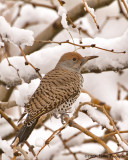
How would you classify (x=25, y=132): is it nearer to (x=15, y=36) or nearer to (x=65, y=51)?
(x=15, y=36)

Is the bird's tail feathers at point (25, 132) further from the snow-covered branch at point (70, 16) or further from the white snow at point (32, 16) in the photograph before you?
the white snow at point (32, 16)

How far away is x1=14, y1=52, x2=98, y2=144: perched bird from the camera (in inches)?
143

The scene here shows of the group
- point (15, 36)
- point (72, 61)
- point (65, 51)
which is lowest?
point (72, 61)

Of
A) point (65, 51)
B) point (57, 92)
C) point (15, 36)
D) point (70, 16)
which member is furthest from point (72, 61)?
point (15, 36)

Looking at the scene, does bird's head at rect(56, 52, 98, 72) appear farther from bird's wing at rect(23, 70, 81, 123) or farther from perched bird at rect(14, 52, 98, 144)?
bird's wing at rect(23, 70, 81, 123)

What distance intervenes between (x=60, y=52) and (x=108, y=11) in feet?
13.2

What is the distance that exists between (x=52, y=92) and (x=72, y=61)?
0.71m

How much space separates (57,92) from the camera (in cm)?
409

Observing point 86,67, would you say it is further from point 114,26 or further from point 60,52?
point 114,26

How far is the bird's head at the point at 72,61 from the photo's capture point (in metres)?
4.45

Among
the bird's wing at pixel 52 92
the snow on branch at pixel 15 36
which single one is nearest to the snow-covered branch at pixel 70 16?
the bird's wing at pixel 52 92

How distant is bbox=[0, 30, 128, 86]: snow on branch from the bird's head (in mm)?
68

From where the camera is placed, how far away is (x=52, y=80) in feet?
14.0

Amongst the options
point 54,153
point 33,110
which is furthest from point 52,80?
point 54,153
